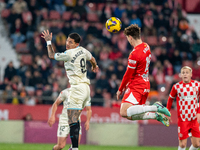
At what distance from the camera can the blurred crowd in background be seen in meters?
15.1

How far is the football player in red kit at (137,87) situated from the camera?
23.3 ft

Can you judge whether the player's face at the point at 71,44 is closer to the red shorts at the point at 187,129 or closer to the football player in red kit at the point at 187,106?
the football player in red kit at the point at 187,106

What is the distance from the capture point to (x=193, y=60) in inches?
714

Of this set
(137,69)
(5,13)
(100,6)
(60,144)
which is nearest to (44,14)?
(5,13)

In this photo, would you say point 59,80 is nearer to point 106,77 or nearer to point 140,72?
point 106,77

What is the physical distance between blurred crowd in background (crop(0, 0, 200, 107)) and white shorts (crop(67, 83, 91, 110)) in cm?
709

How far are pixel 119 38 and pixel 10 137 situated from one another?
23.2ft

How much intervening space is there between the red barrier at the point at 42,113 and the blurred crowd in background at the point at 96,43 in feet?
0.82

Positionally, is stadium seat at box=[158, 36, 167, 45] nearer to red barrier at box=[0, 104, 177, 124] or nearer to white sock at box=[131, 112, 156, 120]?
red barrier at box=[0, 104, 177, 124]

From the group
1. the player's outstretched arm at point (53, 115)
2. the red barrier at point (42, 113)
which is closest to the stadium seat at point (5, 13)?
the red barrier at point (42, 113)

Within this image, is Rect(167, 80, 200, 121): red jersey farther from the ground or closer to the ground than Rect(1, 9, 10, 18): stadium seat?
closer to the ground

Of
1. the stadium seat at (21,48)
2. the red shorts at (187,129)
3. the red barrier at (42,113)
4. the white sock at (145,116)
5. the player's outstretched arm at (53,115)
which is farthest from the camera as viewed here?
the stadium seat at (21,48)

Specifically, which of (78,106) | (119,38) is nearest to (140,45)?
(78,106)

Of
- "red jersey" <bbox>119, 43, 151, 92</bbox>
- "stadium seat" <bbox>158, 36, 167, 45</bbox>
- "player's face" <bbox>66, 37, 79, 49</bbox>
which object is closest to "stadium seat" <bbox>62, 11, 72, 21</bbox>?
"stadium seat" <bbox>158, 36, 167, 45</bbox>
